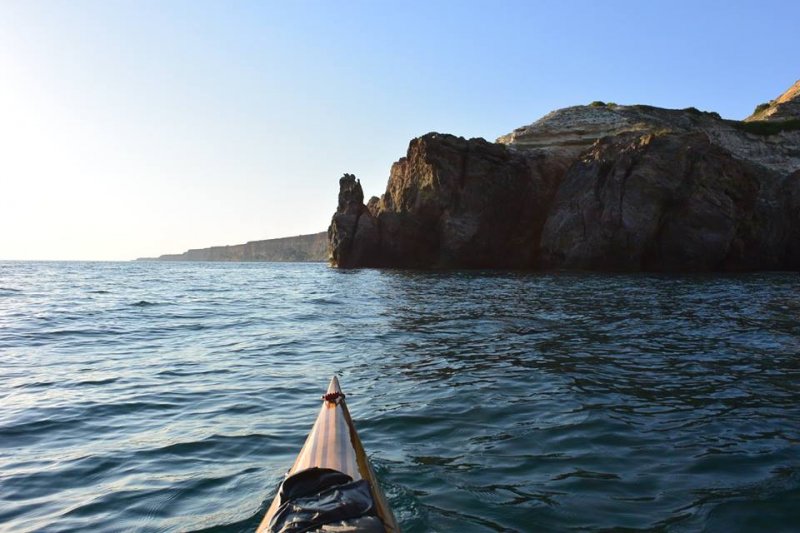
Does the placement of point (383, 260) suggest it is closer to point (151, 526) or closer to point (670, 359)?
point (670, 359)

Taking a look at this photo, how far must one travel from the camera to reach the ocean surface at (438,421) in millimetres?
4578

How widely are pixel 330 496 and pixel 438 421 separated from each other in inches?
140

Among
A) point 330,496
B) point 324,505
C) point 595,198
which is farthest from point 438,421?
point 595,198

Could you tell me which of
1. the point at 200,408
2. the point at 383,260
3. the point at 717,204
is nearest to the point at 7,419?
the point at 200,408

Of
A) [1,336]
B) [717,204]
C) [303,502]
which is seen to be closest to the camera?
[303,502]

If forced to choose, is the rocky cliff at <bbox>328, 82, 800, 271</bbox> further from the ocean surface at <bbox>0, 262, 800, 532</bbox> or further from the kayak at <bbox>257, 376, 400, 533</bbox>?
the kayak at <bbox>257, 376, 400, 533</bbox>

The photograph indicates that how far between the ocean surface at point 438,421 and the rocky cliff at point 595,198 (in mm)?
27684

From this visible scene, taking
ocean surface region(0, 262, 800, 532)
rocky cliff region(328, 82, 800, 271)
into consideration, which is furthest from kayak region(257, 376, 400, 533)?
rocky cliff region(328, 82, 800, 271)

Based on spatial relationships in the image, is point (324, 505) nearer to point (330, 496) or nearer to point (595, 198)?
point (330, 496)

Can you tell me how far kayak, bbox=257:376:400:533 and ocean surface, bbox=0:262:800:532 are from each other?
0.61 metres

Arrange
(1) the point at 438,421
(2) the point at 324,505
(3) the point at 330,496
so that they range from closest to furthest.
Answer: (2) the point at 324,505, (3) the point at 330,496, (1) the point at 438,421

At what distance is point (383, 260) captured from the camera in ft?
200

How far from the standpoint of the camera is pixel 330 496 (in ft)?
11.6

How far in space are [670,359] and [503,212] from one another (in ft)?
146
